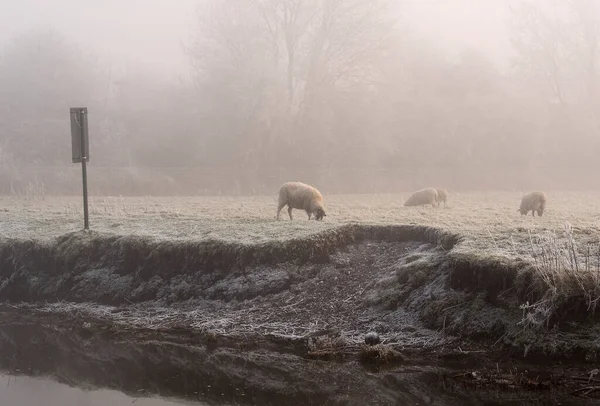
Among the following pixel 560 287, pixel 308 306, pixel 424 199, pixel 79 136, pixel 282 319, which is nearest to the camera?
pixel 560 287

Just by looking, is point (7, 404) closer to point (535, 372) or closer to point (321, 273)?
point (321, 273)

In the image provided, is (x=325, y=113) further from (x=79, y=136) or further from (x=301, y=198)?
(x=79, y=136)

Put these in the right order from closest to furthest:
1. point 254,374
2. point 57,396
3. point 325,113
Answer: point 57,396
point 254,374
point 325,113

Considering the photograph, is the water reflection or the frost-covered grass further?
the frost-covered grass

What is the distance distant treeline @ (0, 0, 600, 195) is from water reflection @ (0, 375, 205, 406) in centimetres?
2463

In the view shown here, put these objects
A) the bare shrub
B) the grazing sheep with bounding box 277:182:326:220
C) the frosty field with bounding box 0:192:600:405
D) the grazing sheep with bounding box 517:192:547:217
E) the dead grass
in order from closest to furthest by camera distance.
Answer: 1. the frosty field with bounding box 0:192:600:405
2. the bare shrub
3. the dead grass
4. the grazing sheep with bounding box 277:182:326:220
5. the grazing sheep with bounding box 517:192:547:217

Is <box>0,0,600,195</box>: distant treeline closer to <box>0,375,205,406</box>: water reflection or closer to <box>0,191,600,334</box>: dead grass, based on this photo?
<box>0,191,600,334</box>: dead grass

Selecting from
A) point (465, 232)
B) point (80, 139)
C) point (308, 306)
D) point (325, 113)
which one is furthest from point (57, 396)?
point (325, 113)

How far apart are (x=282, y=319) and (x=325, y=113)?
32583mm

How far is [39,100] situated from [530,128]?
117ft

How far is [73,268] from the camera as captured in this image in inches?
540

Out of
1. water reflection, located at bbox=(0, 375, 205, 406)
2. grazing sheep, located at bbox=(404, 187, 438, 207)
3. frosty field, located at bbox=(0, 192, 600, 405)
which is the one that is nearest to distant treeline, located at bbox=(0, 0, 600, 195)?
grazing sheep, located at bbox=(404, 187, 438, 207)

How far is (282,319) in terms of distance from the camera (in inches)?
435

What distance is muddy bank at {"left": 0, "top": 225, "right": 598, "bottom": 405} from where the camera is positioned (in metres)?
8.57
